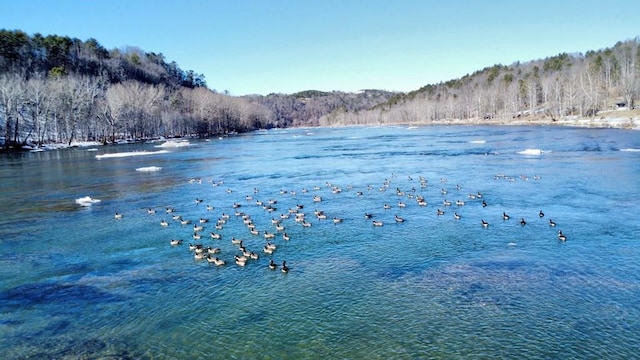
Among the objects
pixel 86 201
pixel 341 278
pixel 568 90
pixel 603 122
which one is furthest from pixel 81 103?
pixel 568 90

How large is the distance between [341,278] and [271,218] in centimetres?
1123

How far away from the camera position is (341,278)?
59.5ft

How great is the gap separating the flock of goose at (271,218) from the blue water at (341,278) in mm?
300

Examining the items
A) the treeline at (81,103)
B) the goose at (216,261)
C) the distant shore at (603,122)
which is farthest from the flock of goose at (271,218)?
the treeline at (81,103)

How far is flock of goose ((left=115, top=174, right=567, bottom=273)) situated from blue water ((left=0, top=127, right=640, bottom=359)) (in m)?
0.30

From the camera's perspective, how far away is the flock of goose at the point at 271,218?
71.1ft

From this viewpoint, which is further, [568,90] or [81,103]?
[568,90]

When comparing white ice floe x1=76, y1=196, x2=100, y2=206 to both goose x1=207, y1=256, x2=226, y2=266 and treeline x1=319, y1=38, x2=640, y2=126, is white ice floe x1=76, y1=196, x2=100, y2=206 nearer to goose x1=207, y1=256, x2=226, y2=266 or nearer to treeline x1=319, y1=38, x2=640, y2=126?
goose x1=207, y1=256, x2=226, y2=266

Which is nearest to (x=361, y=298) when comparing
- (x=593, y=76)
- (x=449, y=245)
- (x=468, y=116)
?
(x=449, y=245)

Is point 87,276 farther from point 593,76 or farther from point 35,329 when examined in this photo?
point 593,76

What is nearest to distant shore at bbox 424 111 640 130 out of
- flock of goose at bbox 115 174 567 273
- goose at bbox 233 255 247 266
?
flock of goose at bbox 115 174 567 273

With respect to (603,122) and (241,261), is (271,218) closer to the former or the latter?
(241,261)

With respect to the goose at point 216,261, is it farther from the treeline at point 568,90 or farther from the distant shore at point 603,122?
the treeline at point 568,90

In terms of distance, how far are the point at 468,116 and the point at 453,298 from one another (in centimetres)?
19326
